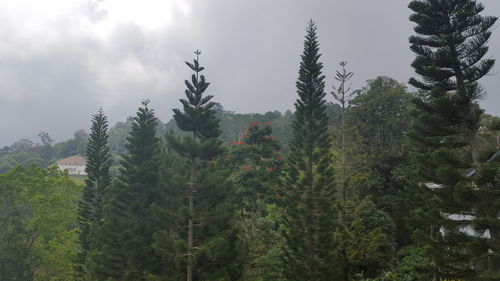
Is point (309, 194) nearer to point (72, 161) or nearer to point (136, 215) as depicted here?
point (136, 215)

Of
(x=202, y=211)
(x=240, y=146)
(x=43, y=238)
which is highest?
(x=240, y=146)

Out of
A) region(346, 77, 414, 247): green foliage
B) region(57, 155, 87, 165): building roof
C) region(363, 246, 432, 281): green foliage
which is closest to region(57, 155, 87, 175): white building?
region(57, 155, 87, 165): building roof

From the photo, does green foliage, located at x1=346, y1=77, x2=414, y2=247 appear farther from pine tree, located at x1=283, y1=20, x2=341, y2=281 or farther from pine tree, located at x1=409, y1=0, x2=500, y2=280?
pine tree, located at x1=409, y1=0, x2=500, y2=280

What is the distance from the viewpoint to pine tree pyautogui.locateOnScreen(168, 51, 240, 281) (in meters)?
14.2

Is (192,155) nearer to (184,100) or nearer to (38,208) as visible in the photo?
(184,100)

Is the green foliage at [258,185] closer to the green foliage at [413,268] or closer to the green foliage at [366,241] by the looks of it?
the green foliage at [366,241]

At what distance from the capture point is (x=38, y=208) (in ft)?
66.6

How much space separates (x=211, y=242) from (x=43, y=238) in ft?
44.6

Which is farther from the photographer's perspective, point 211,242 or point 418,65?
point 211,242

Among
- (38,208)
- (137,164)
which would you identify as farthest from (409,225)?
(38,208)

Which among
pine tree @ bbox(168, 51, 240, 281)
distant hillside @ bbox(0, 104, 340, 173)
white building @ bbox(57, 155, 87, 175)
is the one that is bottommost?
pine tree @ bbox(168, 51, 240, 281)

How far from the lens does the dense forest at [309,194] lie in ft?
30.1

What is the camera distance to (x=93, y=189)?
67.5ft

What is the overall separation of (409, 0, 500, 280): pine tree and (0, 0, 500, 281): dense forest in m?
0.03
